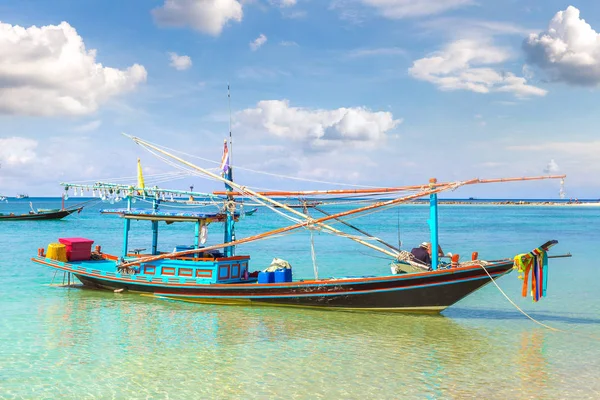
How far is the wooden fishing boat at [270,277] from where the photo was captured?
17766mm

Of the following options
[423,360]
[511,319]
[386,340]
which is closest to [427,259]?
[511,319]

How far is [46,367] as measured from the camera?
1316cm

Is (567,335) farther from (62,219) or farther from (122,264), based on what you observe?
(62,219)

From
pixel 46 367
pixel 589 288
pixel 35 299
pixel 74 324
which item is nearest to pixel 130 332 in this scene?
pixel 74 324

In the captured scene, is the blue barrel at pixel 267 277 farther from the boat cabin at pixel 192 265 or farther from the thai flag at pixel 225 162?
the thai flag at pixel 225 162

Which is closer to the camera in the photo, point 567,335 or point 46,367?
point 46,367

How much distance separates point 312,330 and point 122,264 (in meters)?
9.76

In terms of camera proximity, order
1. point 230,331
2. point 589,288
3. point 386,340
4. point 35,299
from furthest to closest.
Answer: point 589,288
point 35,299
point 230,331
point 386,340

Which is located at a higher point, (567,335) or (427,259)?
(427,259)

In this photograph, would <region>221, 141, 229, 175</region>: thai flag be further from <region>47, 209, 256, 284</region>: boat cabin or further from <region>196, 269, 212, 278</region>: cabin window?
<region>196, 269, 212, 278</region>: cabin window

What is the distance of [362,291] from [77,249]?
568 inches

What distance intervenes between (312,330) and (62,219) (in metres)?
82.0

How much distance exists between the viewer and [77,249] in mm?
25266

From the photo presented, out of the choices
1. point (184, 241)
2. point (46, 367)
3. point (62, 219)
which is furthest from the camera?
point (62, 219)
